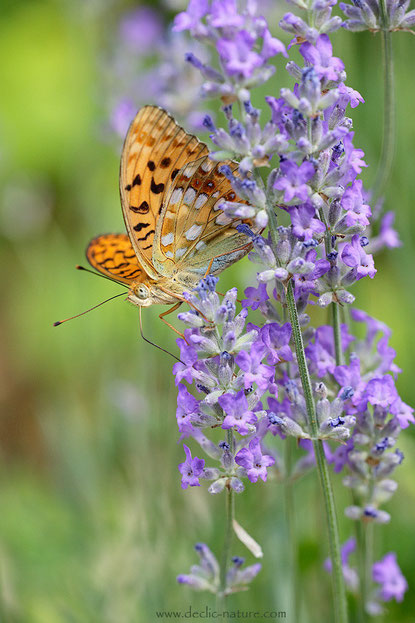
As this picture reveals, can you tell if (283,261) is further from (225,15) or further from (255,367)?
(225,15)

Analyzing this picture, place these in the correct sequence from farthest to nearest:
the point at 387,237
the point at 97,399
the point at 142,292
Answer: the point at 97,399
the point at 142,292
the point at 387,237

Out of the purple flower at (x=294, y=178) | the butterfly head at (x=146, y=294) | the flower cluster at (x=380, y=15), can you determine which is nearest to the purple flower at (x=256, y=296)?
the purple flower at (x=294, y=178)

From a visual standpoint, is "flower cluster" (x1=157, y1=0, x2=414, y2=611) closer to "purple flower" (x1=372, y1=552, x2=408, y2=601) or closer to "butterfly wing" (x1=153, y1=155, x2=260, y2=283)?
"butterfly wing" (x1=153, y1=155, x2=260, y2=283)

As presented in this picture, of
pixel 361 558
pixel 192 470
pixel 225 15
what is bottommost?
pixel 361 558

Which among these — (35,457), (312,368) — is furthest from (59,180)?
(312,368)

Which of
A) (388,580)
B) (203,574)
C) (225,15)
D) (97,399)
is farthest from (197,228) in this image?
(97,399)

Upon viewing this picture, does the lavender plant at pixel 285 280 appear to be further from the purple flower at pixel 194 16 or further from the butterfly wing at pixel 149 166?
the butterfly wing at pixel 149 166
